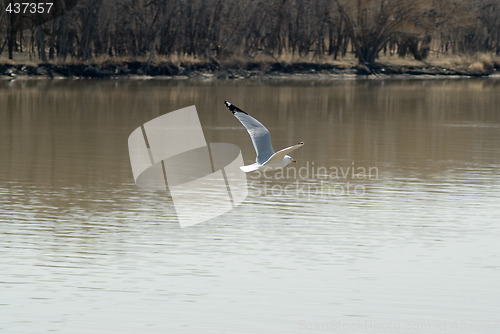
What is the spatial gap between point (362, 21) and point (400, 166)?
4617 cm

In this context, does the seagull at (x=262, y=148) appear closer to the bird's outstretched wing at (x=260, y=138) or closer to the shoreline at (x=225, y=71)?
the bird's outstretched wing at (x=260, y=138)

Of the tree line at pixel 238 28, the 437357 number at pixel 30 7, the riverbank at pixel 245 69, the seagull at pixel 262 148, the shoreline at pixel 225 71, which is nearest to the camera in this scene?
the seagull at pixel 262 148

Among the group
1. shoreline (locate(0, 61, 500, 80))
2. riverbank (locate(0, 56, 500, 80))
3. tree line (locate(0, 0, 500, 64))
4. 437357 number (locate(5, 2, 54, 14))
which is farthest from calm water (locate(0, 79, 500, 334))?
tree line (locate(0, 0, 500, 64))

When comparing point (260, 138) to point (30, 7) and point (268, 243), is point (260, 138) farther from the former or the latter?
point (30, 7)

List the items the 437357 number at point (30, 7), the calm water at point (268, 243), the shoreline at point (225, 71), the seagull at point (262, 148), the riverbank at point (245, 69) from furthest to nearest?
the 437357 number at point (30, 7), the riverbank at point (245, 69), the shoreline at point (225, 71), the seagull at point (262, 148), the calm water at point (268, 243)

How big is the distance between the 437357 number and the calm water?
29.7 meters

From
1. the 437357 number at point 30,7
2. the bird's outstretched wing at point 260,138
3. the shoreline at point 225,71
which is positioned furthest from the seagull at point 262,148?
the 437357 number at point 30,7

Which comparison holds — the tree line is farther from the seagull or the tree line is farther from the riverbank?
the seagull

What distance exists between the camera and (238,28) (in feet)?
203

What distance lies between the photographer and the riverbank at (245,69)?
175ft

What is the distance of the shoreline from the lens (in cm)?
5325

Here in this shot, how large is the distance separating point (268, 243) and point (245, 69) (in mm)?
46559

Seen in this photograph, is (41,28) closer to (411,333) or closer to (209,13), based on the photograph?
(209,13)

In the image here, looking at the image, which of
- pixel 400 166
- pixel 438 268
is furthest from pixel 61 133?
pixel 438 268
